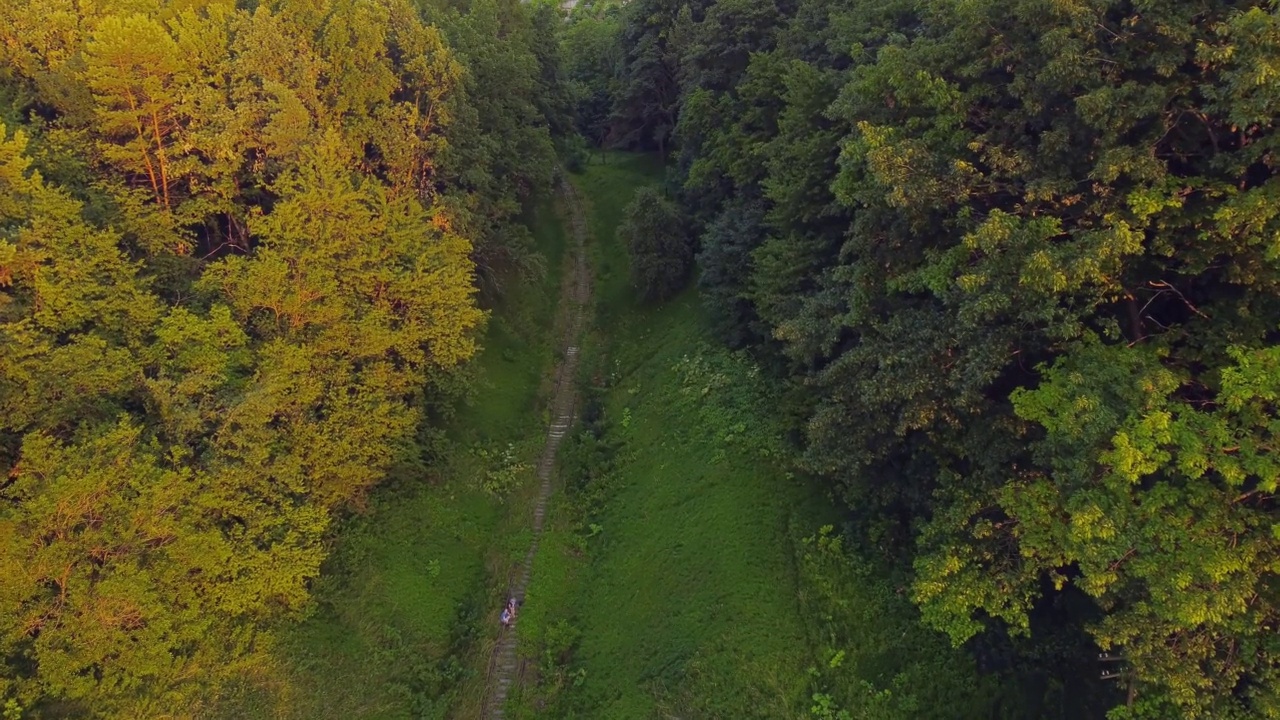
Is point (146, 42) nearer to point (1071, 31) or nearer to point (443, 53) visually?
point (443, 53)

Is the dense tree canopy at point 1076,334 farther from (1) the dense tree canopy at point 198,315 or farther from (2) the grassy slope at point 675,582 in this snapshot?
(1) the dense tree canopy at point 198,315

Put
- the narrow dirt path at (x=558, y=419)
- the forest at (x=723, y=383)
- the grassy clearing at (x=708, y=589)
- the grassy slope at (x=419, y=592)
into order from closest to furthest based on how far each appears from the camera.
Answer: the forest at (x=723, y=383) < the grassy clearing at (x=708, y=589) < the grassy slope at (x=419, y=592) < the narrow dirt path at (x=558, y=419)

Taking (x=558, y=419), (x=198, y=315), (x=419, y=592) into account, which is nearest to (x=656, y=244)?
(x=558, y=419)

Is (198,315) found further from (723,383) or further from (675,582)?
(723,383)

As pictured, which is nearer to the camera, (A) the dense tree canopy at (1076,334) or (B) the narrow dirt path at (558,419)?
(A) the dense tree canopy at (1076,334)

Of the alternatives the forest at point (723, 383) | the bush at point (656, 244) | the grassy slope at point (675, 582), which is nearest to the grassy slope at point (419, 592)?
the forest at point (723, 383)

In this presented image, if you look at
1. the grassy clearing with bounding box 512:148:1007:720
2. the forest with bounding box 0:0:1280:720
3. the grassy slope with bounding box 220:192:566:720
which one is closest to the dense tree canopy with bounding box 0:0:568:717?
the forest with bounding box 0:0:1280:720
